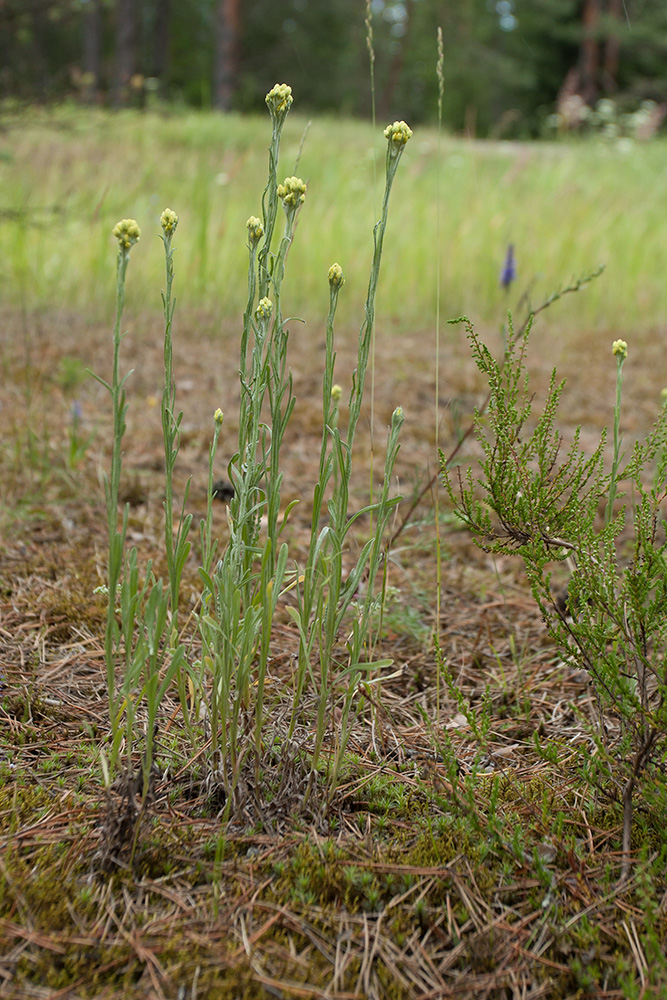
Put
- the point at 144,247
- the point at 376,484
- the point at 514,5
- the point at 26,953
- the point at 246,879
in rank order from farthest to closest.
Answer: the point at 514,5 < the point at 144,247 < the point at 376,484 < the point at 246,879 < the point at 26,953

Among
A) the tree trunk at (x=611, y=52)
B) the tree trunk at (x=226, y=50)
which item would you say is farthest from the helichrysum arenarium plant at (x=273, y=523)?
the tree trunk at (x=611, y=52)

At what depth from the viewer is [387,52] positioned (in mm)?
27172

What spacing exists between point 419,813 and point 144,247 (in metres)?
4.94

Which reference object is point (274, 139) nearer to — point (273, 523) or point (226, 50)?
point (273, 523)

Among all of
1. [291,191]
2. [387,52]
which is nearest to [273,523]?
[291,191]

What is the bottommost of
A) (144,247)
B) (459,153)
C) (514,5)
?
(144,247)

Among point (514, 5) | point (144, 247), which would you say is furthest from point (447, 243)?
point (514, 5)

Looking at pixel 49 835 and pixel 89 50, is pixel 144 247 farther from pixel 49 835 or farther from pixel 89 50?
pixel 89 50

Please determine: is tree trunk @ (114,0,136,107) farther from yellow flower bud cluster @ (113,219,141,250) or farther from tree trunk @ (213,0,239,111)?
yellow flower bud cluster @ (113,219,141,250)

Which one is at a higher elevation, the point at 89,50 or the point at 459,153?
the point at 89,50

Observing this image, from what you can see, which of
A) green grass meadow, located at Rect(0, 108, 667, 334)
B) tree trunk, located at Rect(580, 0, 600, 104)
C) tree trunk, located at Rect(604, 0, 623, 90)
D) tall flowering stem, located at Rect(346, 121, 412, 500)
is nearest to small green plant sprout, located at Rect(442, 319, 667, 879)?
tall flowering stem, located at Rect(346, 121, 412, 500)

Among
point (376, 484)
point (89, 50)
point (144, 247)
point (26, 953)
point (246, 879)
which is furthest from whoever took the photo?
point (89, 50)

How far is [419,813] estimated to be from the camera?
4.19ft

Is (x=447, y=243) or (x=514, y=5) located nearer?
(x=447, y=243)
